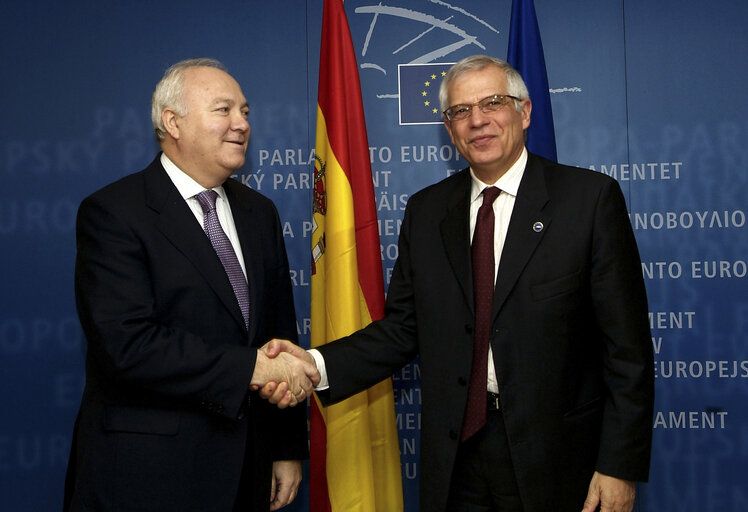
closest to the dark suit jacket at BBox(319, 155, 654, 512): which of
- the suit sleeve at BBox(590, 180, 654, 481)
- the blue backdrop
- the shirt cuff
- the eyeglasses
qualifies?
the suit sleeve at BBox(590, 180, 654, 481)

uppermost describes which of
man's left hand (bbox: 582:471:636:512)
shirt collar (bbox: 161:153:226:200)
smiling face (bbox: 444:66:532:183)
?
smiling face (bbox: 444:66:532:183)

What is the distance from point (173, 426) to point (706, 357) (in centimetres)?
248

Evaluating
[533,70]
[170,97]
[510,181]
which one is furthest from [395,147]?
[170,97]

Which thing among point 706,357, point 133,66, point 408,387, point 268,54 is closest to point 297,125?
point 268,54

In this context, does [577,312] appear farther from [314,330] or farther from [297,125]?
[297,125]

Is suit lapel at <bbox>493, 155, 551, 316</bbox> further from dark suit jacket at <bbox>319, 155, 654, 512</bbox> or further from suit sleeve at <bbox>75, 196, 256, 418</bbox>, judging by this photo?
suit sleeve at <bbox>75, 196, 256, 418</bbox>

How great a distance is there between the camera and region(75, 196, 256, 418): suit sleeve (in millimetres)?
1878

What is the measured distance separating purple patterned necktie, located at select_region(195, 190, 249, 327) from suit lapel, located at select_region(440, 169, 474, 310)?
667 mm

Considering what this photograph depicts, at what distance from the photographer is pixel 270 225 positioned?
2.38 metres

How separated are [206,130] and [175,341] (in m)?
0.72

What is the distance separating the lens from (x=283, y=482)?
2.32m

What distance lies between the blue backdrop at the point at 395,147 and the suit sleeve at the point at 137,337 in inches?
50.6

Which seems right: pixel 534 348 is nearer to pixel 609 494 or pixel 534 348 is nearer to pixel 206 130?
pixel 609 494

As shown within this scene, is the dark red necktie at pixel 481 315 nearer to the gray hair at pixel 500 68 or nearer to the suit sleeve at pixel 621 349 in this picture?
the suit sleeve at pixel 621 349
